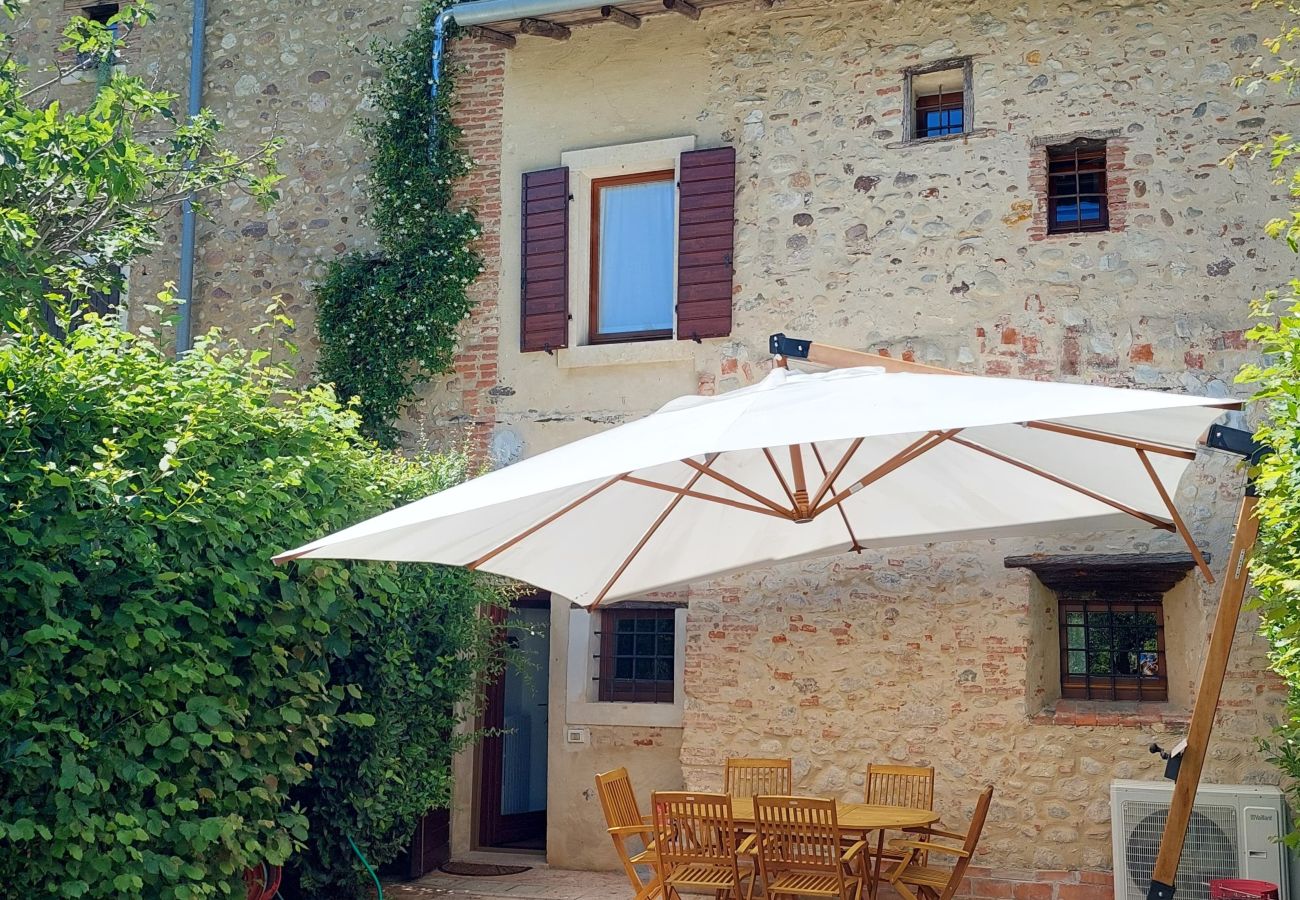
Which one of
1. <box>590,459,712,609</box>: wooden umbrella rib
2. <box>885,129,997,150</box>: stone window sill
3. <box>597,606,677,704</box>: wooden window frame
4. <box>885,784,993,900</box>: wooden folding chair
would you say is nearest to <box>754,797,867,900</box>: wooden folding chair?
<box>885,784,993,900</box>: wooden folding chair

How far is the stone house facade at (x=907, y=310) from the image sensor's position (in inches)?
286

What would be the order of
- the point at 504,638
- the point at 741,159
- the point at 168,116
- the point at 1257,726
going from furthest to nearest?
1. the point at 504,638
2. the point at 741,159
3. the point at 168,116
4. the point at 1257,726

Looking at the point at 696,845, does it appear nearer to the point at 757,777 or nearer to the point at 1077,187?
the point at 757,777

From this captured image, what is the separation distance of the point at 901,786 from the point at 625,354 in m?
3.08

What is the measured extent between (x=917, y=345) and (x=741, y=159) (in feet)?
5.39

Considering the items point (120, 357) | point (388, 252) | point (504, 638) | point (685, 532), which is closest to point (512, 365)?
point (388, 252)

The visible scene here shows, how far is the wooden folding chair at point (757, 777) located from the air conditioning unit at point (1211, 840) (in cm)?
181

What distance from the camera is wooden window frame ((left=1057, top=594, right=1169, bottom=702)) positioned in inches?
291

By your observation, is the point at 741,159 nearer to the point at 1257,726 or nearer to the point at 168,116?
the point at 168,116

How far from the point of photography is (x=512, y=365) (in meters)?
8.83

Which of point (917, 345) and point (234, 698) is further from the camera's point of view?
point (917, 345)

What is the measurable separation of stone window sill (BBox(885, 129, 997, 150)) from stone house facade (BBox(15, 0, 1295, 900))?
0.02 metres

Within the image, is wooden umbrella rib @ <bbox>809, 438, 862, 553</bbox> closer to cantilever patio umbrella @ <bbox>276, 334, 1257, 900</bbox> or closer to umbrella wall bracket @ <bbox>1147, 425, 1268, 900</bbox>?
cantilever patio umbrella @ <bbox>276, 334, 1257, 900</bbox>

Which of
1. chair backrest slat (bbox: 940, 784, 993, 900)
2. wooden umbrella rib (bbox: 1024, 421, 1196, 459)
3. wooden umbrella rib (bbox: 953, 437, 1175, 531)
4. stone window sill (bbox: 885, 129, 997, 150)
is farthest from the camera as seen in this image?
stone window sill (bbox: 885, 129, 997, 150)
